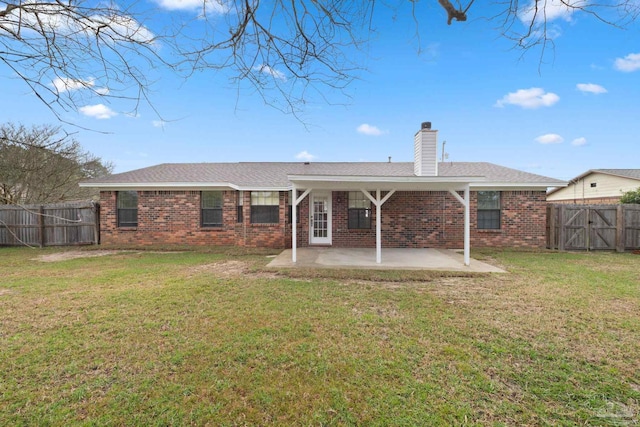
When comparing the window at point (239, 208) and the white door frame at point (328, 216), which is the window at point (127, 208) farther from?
the white door frame at point (328, 216)

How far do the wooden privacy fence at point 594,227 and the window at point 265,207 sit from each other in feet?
33.9

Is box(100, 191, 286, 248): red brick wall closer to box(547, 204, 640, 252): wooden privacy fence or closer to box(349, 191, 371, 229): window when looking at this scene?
box(349, 191, 371, 229): window

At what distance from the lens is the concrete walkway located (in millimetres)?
7320

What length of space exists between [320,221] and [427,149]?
15.1ft

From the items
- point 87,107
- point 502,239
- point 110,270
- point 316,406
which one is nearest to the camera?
point 316,406

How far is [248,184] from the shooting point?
10820 millimetres

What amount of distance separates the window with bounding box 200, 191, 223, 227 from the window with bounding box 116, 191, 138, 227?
8.88 feet

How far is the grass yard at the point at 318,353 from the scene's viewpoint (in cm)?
220

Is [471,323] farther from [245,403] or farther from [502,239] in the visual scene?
[502,239]

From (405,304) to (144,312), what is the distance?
3.96m

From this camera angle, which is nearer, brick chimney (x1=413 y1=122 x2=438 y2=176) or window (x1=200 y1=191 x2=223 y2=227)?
brick chimney (x1=413 y1=122 x2=438 y2=176)

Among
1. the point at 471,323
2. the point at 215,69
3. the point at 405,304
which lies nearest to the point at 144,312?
the point at 215,69

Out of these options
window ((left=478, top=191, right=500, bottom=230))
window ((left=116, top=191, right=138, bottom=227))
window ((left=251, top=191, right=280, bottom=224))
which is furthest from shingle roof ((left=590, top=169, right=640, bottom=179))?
window ((left=116, top=191, right=138, bottom=227))

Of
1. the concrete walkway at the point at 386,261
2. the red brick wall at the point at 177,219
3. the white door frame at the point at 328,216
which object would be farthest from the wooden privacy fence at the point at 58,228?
the white door frame at the point at 328,216
